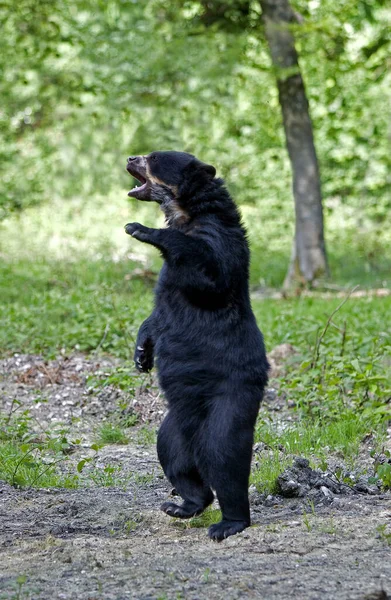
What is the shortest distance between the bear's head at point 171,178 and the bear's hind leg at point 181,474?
118 cm

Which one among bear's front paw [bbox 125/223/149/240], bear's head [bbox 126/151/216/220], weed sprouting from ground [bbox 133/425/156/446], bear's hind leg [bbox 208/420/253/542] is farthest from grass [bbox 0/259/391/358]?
bear's hind leg [bbox 208/420/253/542]

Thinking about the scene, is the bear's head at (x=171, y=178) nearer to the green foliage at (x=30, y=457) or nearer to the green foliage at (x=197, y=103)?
the green foliage at (x=30, y=457)

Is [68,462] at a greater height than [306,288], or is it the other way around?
[306,288]

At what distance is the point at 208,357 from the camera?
4.46 meters

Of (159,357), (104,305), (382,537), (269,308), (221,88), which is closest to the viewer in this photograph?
(382,537)

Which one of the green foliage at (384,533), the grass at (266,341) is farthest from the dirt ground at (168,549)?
the grass at (266,341)

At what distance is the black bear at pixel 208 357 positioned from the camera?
169 inches

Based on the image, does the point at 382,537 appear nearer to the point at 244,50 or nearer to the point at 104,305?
the point at 104,305

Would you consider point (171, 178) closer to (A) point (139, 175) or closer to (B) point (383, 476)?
(A) point (139, 175)

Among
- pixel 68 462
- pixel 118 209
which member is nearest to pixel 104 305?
pixel 68 462

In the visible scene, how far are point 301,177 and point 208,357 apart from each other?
9948mm

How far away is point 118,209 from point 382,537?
1828 centimetres

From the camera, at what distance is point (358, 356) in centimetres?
768

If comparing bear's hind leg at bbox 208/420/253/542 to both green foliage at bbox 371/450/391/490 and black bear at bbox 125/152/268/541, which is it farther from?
green foliage at bbox 371/450/391/490
